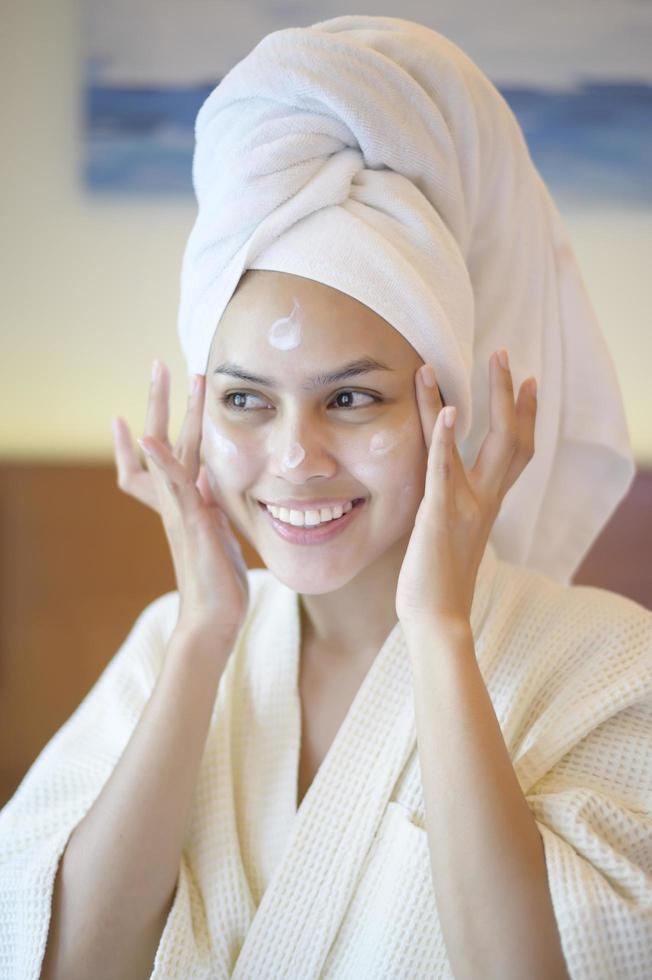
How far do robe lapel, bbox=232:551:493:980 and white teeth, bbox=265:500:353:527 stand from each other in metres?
0.20

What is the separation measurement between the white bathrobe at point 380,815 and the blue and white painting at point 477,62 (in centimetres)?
118

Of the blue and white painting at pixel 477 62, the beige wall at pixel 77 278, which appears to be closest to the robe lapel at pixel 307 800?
the beige wall at pixel 77 278

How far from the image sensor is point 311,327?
1.25 m

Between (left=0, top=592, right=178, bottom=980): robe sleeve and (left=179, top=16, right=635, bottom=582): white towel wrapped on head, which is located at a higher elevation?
(left=179, top=16, right=635, bottom=582): white towel wrapped on head

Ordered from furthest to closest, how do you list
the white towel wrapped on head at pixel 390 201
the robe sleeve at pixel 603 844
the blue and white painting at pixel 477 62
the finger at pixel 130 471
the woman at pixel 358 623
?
the blue and white painting at pixel 477 62
the finger at pixel 130 471
the white towel wrapped on head at pixel 390 201
the woman at pixel 358 623
the robe sleeve at pixel 603 844

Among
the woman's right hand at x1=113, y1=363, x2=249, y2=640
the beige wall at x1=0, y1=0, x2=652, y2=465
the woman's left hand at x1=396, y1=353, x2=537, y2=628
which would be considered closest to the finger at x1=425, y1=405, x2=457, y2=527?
the woman's left hand at x1=396, y1=353, x2=537, y2=628

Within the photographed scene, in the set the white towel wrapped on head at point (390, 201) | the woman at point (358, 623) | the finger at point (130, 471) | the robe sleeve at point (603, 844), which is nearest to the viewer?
the robe sleeve at point (603, 844)

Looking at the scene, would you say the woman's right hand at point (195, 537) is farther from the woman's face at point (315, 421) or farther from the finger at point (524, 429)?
the finger at point (524, 429)

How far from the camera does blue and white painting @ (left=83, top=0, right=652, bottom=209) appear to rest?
2.22 metres

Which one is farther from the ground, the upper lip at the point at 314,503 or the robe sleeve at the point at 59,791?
the upper lip at the point at 314,503

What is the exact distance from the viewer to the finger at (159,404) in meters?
1.49

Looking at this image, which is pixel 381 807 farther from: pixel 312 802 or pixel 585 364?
pixel 585 364

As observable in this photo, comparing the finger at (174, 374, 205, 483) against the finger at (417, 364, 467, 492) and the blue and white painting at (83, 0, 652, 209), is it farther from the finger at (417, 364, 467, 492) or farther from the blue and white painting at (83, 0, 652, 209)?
the blue and white painting at (83, 0, 652, 209)

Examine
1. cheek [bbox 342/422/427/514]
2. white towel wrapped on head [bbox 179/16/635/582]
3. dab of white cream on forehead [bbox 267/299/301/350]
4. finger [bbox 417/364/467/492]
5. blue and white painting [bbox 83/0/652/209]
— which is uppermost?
blue and white painting [bbox 83/0/652/209]
